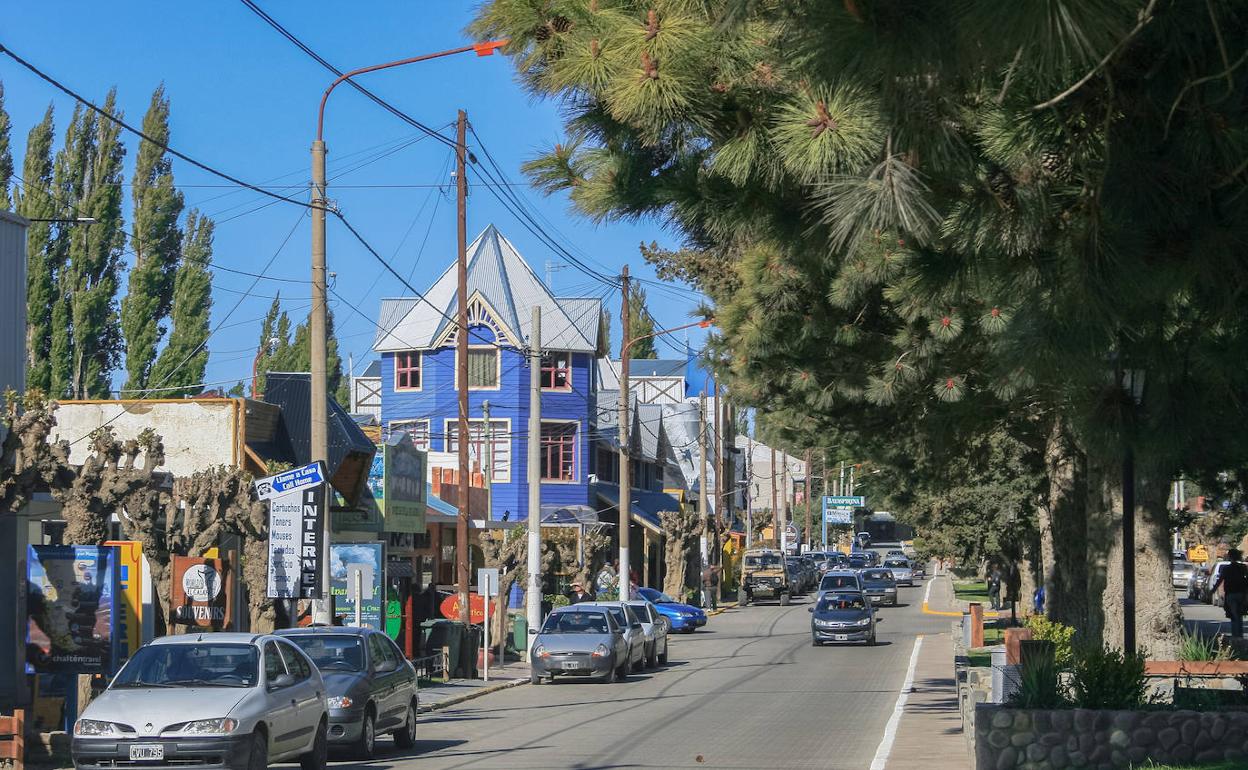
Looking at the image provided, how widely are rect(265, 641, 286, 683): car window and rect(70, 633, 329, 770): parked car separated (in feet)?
0.05

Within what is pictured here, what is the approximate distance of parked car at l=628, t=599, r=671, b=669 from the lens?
109ft

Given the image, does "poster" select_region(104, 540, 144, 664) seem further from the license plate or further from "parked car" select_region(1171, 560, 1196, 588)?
"parked car" select_region(1171, 560, 1196, 588)

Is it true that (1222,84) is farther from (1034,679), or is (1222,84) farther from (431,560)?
(431,560)

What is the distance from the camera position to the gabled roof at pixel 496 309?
56.6 meters

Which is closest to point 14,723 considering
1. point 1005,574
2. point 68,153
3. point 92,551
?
point 92,551

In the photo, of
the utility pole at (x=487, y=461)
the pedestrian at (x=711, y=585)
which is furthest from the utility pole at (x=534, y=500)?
the pedestrian at (x=711, y=585)

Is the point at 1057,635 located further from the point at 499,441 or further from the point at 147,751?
the point at 499,441

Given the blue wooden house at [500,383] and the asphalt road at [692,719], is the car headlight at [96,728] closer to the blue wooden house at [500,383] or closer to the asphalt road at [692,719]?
the asphalt road at [692,719]

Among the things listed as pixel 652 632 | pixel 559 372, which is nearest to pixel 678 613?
pixel 559 372

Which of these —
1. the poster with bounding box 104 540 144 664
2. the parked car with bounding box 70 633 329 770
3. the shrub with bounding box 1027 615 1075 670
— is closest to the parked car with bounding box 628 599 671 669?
the shrub with bounding box 1027 615 1075 670

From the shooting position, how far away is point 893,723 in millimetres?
20891

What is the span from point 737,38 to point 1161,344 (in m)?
3.88

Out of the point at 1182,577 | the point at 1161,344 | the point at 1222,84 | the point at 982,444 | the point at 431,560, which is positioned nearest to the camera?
the point at 1222,84

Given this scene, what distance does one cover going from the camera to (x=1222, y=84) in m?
7.33
